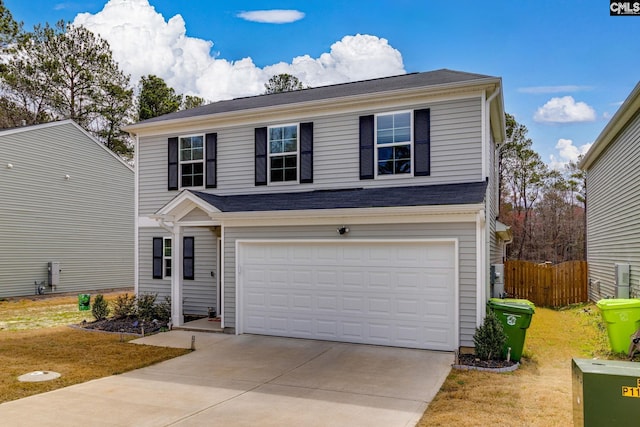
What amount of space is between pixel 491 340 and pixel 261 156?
6.93 metres

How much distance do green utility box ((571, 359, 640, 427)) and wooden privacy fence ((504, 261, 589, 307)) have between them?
13024 mm

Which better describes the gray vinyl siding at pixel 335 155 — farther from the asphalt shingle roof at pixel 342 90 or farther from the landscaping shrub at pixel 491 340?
the landscaping shrub at pixel 491 340

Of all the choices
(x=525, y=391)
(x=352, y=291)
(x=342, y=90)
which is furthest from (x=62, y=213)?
(x=525, y=391)

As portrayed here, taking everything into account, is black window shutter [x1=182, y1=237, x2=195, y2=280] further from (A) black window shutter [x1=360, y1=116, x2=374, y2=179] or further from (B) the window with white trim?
(A) black window shutter [x1=360, y1=116, x2=374, y2=179]

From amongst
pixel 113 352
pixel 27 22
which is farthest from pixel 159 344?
pixel 27 22

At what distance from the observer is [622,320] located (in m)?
8.44

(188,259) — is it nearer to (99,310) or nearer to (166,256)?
(166,256)

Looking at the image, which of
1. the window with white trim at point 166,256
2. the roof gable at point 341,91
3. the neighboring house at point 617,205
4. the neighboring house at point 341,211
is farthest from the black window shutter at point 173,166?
the neighboring house at point 617,205

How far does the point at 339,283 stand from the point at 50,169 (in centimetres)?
1462

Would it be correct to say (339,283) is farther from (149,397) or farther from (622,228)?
(622,228)

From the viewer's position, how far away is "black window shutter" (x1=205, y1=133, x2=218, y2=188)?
41.4ft

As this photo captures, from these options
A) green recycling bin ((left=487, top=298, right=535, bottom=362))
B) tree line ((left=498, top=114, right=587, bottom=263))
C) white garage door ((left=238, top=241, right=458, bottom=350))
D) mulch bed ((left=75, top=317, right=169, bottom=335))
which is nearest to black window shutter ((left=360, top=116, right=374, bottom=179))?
white garage door ((left=238, top=241, right=458, bottom=350))

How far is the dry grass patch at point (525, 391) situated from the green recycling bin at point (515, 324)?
0.29m

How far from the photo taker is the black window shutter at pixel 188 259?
511 inches
